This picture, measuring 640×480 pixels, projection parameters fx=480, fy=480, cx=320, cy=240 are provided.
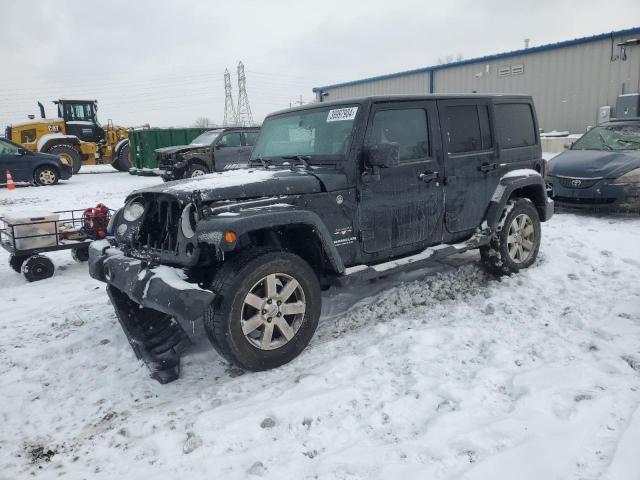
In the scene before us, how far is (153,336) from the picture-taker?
382 centimetres

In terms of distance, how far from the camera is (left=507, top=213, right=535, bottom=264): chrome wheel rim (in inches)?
210

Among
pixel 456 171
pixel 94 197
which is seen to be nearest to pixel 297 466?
pixel 456 171

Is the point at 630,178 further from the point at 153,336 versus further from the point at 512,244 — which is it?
the point at 153,336

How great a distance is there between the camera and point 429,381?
3137 millimetres

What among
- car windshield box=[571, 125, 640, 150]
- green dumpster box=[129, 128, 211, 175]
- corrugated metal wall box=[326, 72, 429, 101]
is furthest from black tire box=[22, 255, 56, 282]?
corrugated metal wall box=[326, 72, 429, 101]

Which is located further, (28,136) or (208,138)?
(28,136)

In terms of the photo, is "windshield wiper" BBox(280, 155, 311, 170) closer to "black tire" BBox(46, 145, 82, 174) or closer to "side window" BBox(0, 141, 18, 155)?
"side window" BBox(0, 141, 18, 155)

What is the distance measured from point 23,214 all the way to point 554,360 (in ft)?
19.2

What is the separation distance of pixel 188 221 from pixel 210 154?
→ 10.6 m

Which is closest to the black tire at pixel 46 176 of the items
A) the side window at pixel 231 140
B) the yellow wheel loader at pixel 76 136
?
the yellow wheel loader at pixel 76 136

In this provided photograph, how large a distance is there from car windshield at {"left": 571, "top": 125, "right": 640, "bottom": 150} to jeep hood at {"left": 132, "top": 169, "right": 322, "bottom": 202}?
7.40 meters

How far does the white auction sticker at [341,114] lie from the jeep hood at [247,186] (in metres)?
0.63

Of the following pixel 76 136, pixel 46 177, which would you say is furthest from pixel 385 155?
pixel 76 136

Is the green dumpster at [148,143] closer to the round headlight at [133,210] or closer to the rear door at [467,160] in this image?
the round headlight at [133,210]
